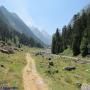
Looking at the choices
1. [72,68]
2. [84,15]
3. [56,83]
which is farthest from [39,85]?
[84,15]

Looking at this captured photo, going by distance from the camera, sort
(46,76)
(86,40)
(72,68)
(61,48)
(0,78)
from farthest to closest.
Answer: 1. (61,48)
2. (86,40)
3. (72,68)
4. (46,76)
5. (0,78)

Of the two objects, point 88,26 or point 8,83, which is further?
point 88,26

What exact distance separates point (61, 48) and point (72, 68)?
10464 centimetres

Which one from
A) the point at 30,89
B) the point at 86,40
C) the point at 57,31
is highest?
the point at 57,31

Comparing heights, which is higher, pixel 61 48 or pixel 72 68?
pixel 61 48

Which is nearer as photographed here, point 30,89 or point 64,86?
point 30,89

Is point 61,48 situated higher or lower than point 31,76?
higher

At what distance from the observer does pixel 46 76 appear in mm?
43250

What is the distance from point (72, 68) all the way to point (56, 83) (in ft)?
59.7

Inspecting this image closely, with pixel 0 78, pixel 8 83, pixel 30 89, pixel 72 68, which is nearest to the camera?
pixel 30 89

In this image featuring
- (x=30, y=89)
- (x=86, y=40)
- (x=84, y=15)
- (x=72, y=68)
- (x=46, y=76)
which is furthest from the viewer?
(x=84, y=15)

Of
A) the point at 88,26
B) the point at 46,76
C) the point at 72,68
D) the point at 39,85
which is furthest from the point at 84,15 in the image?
the point at 39,85

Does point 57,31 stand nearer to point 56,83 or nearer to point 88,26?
point 88,26

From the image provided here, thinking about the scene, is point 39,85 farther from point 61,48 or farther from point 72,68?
point 61,48
